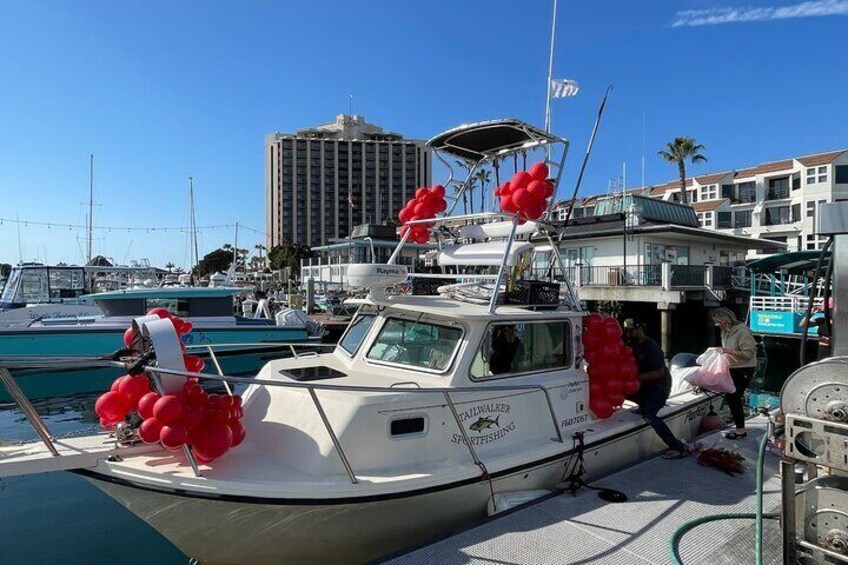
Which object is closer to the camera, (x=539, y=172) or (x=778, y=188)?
(x=539, y=172)

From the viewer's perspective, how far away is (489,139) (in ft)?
22.5

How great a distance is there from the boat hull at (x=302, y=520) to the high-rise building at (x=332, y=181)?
99501 mm

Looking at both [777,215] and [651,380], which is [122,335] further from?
[777,215]

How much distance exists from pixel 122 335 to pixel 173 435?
13.0 meters

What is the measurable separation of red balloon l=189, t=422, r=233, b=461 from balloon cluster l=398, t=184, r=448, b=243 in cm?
355

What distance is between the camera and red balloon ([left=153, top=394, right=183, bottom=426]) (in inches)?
146

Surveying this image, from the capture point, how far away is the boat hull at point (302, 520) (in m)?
3.82

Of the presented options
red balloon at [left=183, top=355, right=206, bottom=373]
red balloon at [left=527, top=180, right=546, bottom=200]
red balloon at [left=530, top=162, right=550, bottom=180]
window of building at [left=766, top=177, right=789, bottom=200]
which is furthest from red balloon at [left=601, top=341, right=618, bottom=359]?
window of building at [left=766, top=177, right=789, bottom=200]

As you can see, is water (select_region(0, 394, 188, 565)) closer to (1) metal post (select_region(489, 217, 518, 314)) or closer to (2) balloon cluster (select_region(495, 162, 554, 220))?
(1) metal post (select_region(489, 217, 518, 314))

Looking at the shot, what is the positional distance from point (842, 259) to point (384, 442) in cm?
333

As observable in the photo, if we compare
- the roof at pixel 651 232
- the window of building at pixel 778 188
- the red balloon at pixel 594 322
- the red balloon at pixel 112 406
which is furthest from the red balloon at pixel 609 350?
the window of building at pixel 778 188

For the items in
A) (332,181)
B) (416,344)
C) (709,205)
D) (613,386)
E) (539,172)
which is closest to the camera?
(416,344)

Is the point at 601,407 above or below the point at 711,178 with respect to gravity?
below

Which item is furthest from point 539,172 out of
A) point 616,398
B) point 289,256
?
point 289,256
